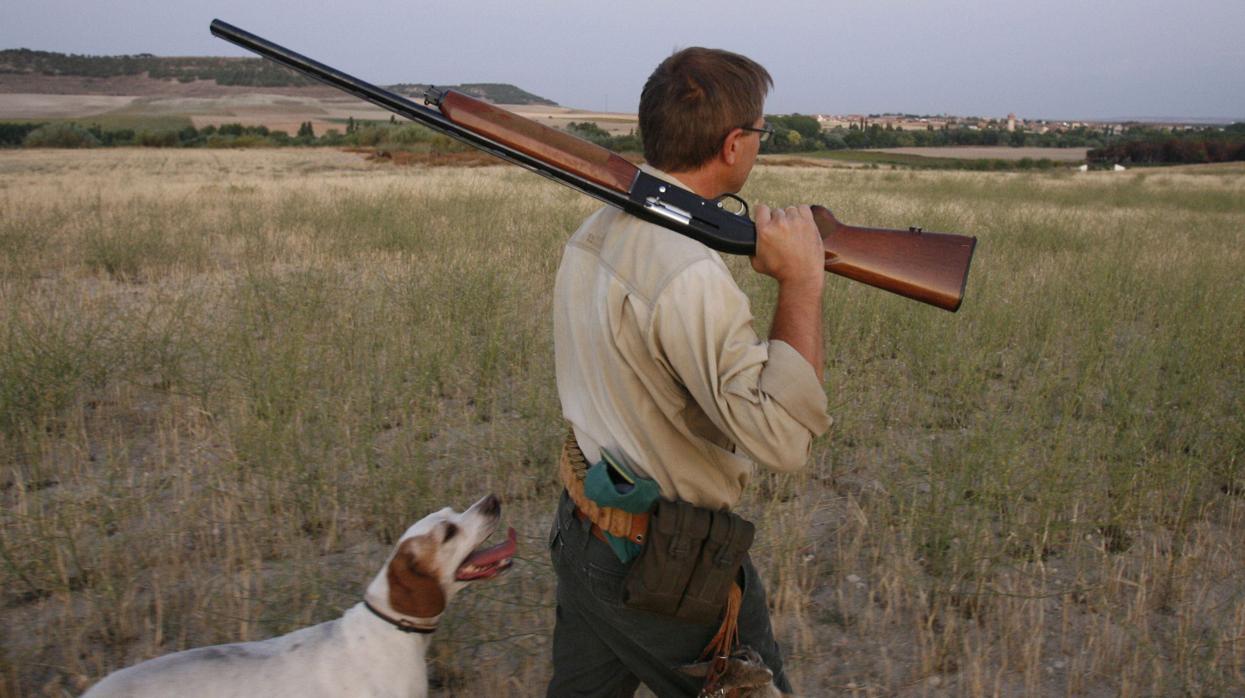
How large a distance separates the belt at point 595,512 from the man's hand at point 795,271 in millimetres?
471

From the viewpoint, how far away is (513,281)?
23.2 feet

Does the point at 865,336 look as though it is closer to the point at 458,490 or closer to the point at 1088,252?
the point at 458,490

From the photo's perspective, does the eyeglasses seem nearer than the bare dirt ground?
Yes

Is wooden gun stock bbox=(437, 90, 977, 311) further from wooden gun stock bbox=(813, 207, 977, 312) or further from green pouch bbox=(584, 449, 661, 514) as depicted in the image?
green pouch bbox=(584, 449, 661, 514)

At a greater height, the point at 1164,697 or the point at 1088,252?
the point at 1088,252

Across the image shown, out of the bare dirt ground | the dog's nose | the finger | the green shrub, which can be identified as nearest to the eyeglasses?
the finger

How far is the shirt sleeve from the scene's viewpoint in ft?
4.89

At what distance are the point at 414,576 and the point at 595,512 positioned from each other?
729 mm

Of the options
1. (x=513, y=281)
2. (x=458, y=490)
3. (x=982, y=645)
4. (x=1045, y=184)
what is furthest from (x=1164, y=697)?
(x=1045, y=184)

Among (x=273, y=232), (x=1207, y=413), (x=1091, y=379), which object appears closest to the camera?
(x=1207, y=413)

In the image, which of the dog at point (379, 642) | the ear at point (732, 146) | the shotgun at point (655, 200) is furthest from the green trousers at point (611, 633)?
the ear at point (732, 146)

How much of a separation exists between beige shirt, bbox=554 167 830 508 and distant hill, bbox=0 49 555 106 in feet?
203

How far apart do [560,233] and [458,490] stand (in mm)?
6288

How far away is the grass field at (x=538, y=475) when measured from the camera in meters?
2.90
